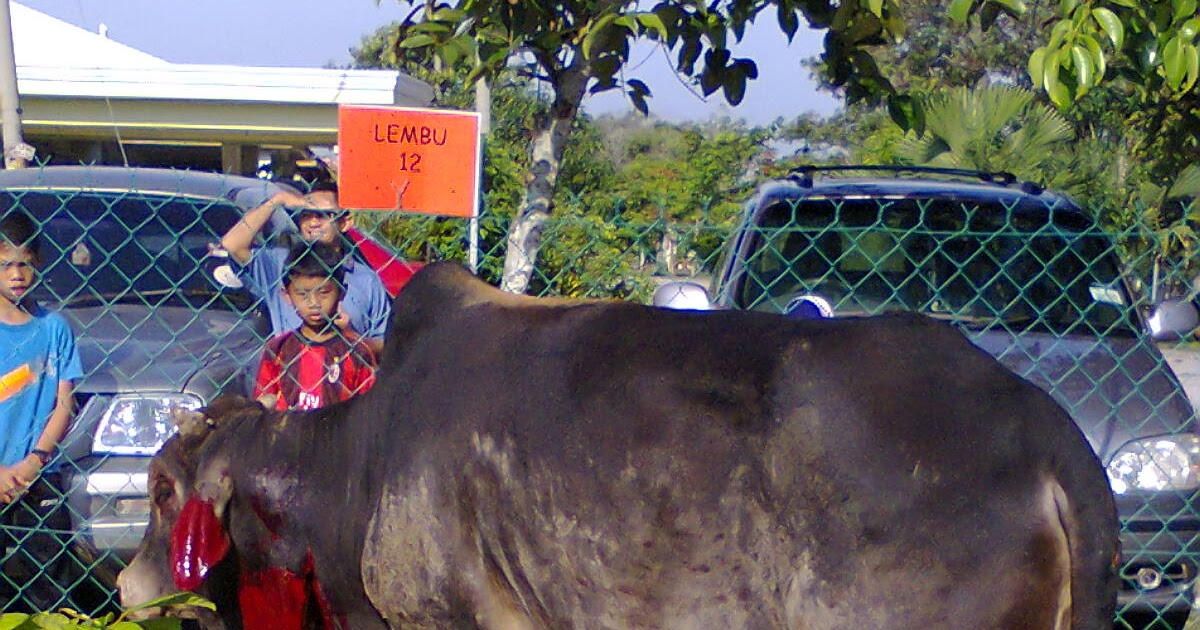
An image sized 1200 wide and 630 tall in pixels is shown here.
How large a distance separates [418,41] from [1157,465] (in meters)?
2.84

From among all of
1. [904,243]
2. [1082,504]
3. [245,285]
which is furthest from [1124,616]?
[245,285]

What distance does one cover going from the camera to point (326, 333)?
4473mm

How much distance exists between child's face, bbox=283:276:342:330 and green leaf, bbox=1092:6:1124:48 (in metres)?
2.42

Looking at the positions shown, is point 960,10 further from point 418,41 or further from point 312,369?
point 312,369

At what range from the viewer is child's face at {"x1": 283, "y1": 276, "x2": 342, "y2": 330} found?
4.42 m

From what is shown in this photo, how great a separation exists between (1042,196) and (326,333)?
320 centimetres

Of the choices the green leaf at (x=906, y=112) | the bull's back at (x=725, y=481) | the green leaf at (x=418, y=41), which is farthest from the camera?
the green leaf at (x=906, y=112)

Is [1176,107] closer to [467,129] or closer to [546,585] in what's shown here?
[467,129]

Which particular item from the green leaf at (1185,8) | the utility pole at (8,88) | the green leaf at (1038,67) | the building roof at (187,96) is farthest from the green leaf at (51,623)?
the building roof at (187,96)

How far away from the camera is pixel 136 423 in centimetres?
483

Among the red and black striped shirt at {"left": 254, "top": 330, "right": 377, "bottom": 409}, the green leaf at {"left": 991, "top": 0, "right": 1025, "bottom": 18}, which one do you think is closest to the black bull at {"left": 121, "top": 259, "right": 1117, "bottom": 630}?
the red and black striped shirt at {"left": 254, "top": 330, "right": 377, "bottom": 409}

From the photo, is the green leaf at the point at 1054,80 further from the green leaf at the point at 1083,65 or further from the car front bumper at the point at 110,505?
the car front bumper at the point at 110,505

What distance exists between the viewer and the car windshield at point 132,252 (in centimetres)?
545

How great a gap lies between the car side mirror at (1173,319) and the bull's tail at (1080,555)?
9.34 ft
